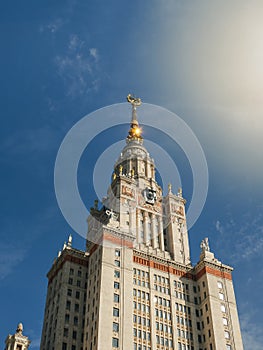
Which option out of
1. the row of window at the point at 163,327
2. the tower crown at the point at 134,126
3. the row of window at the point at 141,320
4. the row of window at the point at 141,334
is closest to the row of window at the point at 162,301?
the row of window at the point at 163,327

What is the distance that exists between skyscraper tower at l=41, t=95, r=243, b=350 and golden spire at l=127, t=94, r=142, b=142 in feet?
126

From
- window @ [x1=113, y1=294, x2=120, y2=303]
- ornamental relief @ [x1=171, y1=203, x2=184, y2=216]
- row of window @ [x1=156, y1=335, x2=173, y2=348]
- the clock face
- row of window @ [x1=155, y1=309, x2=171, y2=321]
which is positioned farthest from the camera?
ornamental relief @ [x1=171, y1=203, x2=184, y2=216]

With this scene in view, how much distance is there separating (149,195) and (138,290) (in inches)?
1445

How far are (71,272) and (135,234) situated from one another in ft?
67.3

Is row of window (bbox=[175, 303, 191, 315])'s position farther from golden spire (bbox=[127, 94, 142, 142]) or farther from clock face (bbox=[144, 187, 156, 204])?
golden spire (bbox=[127, 94, 142, 142])

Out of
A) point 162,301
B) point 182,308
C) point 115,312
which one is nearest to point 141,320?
point 115,312

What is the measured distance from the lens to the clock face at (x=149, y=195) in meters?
141

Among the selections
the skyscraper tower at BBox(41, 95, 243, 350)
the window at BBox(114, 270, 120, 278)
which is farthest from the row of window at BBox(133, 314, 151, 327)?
the window at BBox(114, 270, 120, 278)

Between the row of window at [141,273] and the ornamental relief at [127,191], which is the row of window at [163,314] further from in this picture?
the ornamental relief at [127,191]

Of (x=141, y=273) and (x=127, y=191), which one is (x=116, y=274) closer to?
(x=141, y=273)

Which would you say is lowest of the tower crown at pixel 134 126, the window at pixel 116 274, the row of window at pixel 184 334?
the row of window at pixel 184 334

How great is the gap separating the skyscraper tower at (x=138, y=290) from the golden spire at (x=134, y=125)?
126 ft

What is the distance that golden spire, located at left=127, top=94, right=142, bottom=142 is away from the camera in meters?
175

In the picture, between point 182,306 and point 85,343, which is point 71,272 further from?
point 182,306
